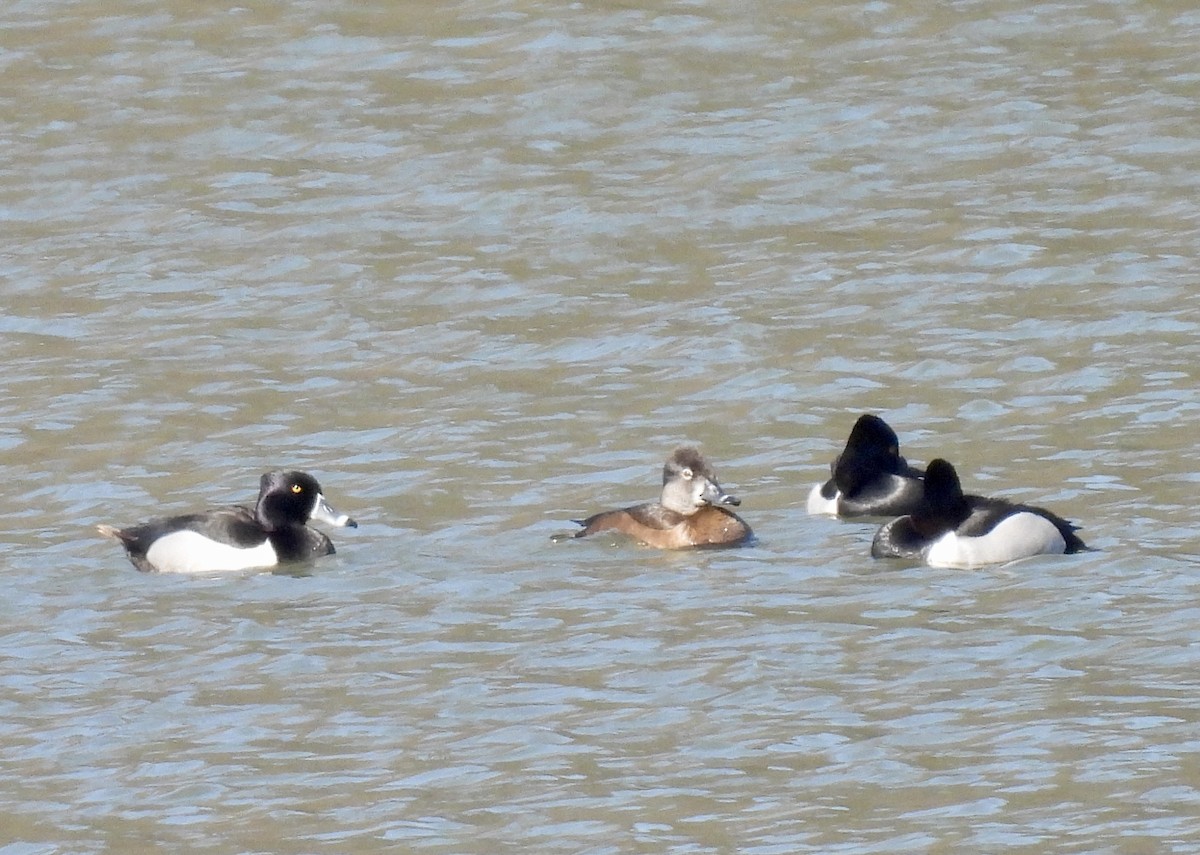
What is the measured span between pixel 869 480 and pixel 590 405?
7.65 feet

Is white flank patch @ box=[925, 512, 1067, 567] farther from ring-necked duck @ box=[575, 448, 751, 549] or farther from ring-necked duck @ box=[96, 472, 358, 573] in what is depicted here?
ring-necked duck @ box=[96, 472, 358, 573]

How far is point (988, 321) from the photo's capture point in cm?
1599

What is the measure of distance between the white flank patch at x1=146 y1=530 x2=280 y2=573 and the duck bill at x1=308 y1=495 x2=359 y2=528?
28cm

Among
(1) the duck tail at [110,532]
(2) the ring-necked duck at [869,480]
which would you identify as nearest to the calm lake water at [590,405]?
(1) the duck tail at [110,532]

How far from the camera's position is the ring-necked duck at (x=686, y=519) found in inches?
498

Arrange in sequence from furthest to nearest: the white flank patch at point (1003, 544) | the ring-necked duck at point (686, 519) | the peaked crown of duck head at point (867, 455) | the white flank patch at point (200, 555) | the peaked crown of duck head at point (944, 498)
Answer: the peaked crown of duck head at point (867, 455)
the ring-necked duck at point (686, 519)
the white flank patch at point (200, 555)
the peaked crown of duck head at point (944, 498)
the white flank patch at point (1003, 544)

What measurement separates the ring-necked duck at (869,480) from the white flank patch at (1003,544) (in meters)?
0.89

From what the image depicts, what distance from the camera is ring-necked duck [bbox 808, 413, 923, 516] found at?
43.3ft

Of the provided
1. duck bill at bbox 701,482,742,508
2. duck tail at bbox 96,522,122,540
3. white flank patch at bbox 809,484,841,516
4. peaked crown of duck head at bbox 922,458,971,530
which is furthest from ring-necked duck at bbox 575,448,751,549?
duck tail at bbox 96,522,122,540

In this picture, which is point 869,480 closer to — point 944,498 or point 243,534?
point 944,498

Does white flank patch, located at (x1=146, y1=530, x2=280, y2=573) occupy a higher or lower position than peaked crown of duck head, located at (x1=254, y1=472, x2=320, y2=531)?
lower

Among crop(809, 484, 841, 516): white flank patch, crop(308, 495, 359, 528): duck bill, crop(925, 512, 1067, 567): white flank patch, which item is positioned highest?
crop(308, 495, 359, 528): duck bill

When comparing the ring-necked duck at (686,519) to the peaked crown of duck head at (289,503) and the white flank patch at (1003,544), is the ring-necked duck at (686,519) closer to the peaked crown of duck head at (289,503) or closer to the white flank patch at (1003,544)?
the white flank patch at (1003,544)

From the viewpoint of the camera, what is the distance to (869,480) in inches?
519
